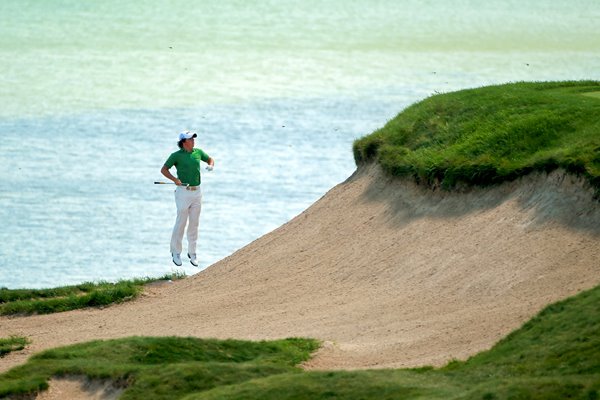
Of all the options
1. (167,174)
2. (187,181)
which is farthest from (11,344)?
(187,181)

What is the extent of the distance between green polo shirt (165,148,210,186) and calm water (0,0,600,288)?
5920 millimetres

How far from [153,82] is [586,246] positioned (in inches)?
1677

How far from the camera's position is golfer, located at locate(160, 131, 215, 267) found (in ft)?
90.4

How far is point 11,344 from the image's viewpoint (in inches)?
965

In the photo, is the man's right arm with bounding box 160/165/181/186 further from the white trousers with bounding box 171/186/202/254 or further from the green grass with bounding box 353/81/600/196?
the green grass with bounding box 353/81/600/196

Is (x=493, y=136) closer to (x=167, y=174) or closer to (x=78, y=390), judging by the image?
(x=167, y=174)

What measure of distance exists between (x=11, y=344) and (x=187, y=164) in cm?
459

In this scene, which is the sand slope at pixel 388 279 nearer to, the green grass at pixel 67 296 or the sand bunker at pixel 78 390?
the green grass at pixel 67 296

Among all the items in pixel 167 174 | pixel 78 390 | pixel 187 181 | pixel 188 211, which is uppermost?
pixel 167 174

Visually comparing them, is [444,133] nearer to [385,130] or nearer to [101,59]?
[385,130]

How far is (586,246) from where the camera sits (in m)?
22.7

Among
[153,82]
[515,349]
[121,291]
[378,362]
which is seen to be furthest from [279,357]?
[153,82]

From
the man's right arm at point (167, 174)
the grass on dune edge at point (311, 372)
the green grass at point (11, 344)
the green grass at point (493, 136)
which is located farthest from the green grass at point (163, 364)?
the man's right arm at point (167, 174)

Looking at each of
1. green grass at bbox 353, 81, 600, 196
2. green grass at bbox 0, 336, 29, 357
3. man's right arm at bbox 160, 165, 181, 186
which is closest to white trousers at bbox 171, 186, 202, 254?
man's right arm at bbox 160, 165, 181, 186
